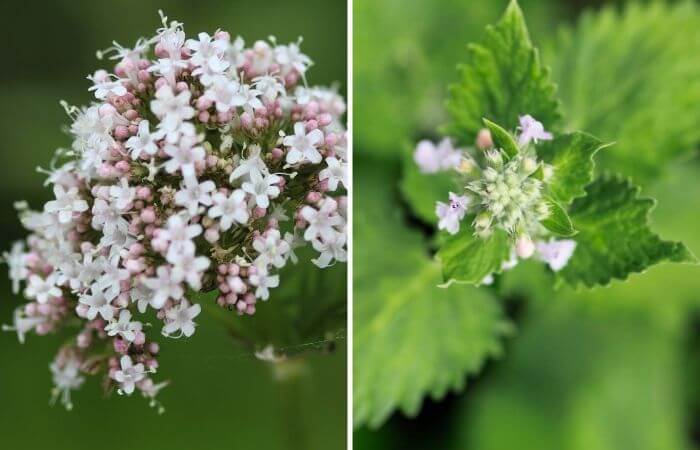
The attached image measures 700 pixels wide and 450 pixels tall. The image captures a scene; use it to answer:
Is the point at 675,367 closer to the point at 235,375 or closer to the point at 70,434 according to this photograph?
the point at 235,375

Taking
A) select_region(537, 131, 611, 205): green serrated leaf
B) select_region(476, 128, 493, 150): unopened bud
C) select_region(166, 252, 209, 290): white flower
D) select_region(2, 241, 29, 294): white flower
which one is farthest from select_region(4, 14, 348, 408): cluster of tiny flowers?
select_region(537, 131, 611, 205): green serrated leaf

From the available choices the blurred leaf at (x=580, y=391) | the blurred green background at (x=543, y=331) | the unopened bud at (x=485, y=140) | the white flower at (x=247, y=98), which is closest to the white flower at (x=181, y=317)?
the white flower at (x=247, y=98)

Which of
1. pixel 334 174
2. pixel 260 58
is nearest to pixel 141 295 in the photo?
pixel 334 174

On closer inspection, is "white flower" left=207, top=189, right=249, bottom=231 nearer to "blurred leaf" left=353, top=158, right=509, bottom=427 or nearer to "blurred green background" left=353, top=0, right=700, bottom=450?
"blurred leaf" left=353, top=158, right=509, bottom=427

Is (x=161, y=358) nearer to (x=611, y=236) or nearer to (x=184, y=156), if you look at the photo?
(x=184, y=156)

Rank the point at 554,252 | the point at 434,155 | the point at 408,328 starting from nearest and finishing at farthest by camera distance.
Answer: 1. the point at 554,252
2. the point at 434,155
3. the point at 408,328

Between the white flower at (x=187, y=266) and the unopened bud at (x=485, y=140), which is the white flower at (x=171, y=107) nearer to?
the white flower at (x=187, y=266)
